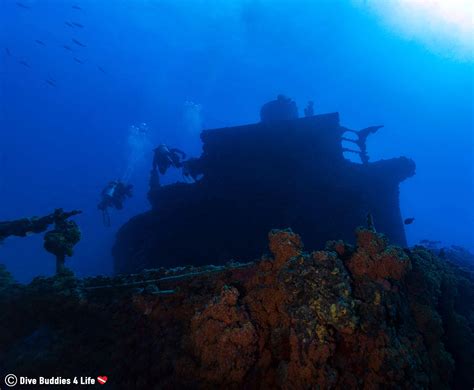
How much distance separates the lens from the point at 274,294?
3496 mm

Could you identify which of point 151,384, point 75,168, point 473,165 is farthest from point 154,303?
point 473,165

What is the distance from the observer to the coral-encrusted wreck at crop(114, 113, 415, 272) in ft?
36.0

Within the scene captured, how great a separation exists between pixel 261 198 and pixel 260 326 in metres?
8.36

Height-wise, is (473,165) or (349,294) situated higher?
(473,165)

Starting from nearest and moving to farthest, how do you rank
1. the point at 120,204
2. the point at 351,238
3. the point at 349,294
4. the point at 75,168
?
the point at 349,294, the point at 351,238, the point at 120,204, the point at 75,168

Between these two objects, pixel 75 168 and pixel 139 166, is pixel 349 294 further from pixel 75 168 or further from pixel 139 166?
pixel 75 168

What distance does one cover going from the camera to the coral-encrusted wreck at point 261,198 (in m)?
11.0

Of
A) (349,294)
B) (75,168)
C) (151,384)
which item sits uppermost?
(75,168)

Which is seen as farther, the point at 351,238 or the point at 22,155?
the point at 22,155

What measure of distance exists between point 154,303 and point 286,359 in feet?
5.84

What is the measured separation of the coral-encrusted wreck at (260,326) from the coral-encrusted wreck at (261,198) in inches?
256

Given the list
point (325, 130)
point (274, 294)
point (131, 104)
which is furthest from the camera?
point (131, 104)

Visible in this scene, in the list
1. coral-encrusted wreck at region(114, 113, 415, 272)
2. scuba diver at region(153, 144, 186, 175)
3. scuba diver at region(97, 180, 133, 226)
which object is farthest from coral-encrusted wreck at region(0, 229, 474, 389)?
scuba diver at region(97, 180, 133, 226)

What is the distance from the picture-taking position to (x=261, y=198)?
1156 cm
